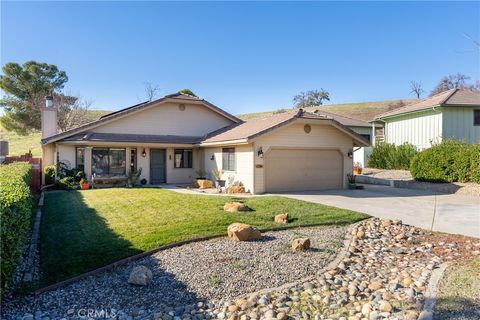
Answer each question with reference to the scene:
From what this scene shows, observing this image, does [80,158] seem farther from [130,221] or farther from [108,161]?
[130,221]

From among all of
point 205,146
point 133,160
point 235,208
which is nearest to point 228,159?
point 205,146

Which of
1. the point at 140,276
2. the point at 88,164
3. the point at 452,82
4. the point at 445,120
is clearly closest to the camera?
the point at 140,276

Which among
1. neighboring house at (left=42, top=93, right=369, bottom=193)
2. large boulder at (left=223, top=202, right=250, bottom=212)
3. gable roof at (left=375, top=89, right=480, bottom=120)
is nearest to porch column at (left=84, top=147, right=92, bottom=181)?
neighboring house at (left=42, top=93, right=369, bottom=193)

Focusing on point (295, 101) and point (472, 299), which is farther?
point (295, 101)

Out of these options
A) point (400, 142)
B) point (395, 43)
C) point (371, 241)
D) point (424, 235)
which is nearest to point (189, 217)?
point (371, 241)

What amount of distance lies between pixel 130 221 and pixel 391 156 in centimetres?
2043

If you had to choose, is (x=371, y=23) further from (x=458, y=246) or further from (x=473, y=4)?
(x=458, y=246)

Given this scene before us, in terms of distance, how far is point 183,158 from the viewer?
20.9 metres

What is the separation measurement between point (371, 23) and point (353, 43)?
504 cm

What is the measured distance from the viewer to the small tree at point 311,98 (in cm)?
7675

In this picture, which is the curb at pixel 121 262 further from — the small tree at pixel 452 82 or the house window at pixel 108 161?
the small tree at pixel 452 82

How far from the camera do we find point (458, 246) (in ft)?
23.7

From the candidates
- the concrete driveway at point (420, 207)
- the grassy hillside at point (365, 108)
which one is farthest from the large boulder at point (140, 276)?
the grassy hillside at point (365, 108)

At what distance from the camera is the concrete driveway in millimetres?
9047
